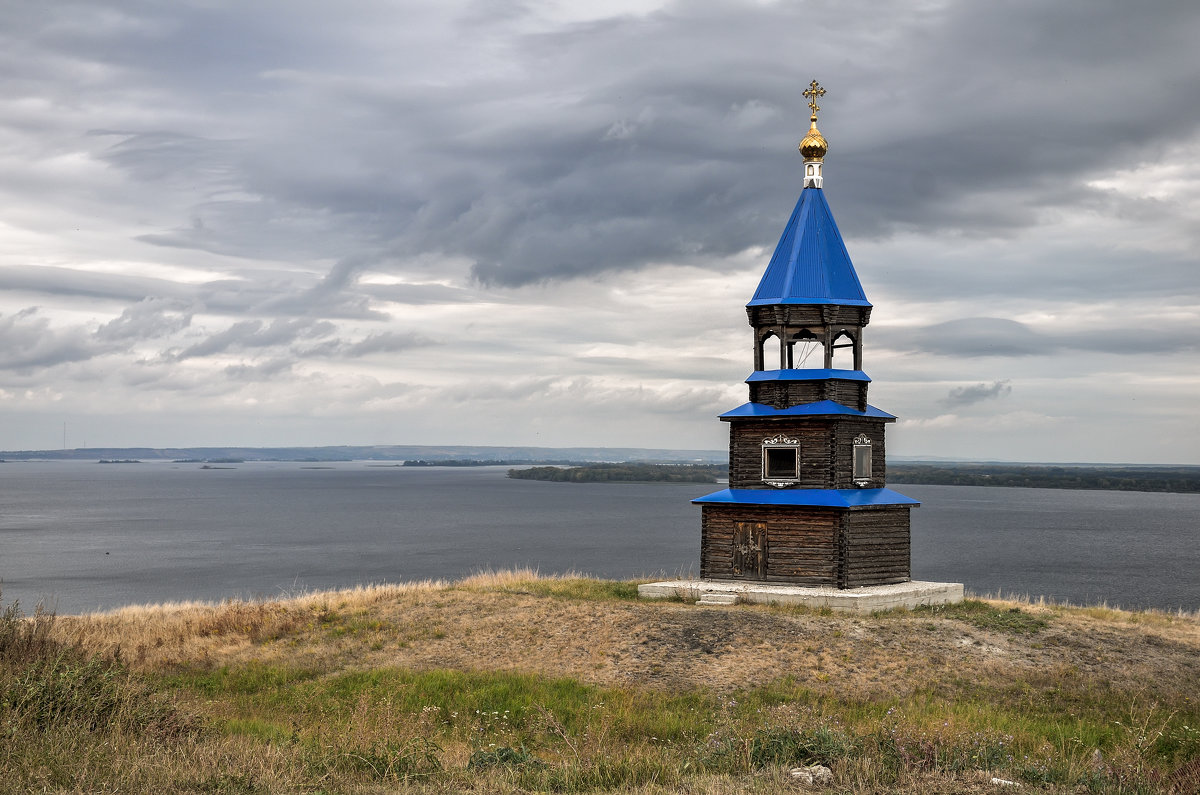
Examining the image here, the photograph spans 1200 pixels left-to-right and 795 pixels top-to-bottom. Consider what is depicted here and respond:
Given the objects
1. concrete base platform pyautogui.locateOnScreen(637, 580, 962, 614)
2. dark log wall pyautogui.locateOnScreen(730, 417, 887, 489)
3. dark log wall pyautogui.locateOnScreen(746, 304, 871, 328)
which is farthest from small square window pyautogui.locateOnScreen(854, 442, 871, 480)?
dark log wall pyautogui.locateOnScreen(746, 304, 871, 328)

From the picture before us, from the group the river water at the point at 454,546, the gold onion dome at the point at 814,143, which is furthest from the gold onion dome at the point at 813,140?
the river water at the point at 454,546

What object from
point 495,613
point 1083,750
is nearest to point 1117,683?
point 1083,750

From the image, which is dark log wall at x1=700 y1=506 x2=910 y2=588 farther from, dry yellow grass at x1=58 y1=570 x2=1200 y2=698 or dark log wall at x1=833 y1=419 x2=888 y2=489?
dry yellow grass at x1=58 y1=570 x2=1200 y2=698

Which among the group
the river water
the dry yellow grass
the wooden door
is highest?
the wooden door

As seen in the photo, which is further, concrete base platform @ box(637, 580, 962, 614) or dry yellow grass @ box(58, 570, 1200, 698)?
concrete base platform @ box(637, 580, 962, 614)

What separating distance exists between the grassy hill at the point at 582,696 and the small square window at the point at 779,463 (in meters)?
4.70

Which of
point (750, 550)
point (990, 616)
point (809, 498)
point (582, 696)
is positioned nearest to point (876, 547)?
point (809, 498)

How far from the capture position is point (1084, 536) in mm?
104438

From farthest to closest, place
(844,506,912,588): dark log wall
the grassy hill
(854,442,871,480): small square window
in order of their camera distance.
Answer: (854,442,871,480): small square window < (844,506,912,588): dark log wall < the grassy hill

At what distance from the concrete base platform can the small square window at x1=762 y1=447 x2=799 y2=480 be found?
3.05 meters

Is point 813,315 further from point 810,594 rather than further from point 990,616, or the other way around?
point 990,616

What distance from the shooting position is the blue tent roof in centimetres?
2891

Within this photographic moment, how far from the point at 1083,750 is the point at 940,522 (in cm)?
11202

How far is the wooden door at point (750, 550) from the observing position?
27.6 m
